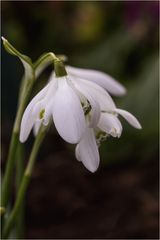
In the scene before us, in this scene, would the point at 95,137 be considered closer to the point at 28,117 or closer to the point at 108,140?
the point at 28,117

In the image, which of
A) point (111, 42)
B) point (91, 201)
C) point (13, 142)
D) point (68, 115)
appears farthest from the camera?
point (111, 42)

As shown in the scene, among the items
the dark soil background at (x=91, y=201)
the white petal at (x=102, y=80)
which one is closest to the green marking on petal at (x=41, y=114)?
the white petal at (x=102, y=80)

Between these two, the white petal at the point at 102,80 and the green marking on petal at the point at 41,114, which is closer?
the green marking on petal at the point at 41,114

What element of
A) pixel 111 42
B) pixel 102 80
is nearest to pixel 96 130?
pixel 102 80

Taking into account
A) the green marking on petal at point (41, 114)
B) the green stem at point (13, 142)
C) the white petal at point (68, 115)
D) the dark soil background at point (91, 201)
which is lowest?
the dark soil background at point (91, 201)

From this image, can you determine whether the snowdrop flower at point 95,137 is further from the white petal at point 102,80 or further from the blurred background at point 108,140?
the blurred background at point 108,140

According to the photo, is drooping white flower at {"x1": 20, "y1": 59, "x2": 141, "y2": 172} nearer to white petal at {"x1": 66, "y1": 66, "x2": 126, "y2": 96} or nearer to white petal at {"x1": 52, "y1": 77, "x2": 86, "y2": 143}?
white petal at {"x1": 52, "y1": 77, "x2": 86, "y2": 143}

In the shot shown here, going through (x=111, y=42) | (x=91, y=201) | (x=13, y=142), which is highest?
(x=13, y=142)
